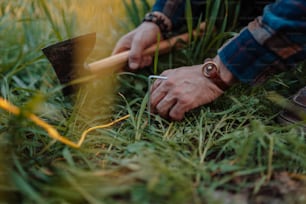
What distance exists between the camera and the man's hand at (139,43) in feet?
5.09

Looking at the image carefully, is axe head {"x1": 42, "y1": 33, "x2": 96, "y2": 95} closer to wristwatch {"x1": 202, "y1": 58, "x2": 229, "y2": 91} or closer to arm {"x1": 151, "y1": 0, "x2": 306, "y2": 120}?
arm {"x1": 151, "y1": 0, "x2": 306, "y2": 120}

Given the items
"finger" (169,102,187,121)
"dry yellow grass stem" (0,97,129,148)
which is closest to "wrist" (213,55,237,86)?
"finger" (169,102,187,121)

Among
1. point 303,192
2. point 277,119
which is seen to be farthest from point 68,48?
point 303,192

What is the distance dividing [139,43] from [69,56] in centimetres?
31

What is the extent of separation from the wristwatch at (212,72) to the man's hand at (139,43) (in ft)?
1.08

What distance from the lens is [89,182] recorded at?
87cm

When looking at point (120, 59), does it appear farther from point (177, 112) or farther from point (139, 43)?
point (177, 112)

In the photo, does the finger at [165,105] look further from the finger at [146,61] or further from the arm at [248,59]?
the finger at [146,61]

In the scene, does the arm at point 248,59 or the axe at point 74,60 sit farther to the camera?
the axe at point 74,60

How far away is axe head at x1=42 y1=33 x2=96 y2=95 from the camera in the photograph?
1.33 meters

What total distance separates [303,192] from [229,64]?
0.50m

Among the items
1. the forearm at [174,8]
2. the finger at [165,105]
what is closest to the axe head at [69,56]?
the finger at [165,105]

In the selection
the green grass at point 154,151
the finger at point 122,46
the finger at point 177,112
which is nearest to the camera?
the green grass at point 154,151

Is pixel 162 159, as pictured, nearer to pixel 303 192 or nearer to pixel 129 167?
pixel 129 167
